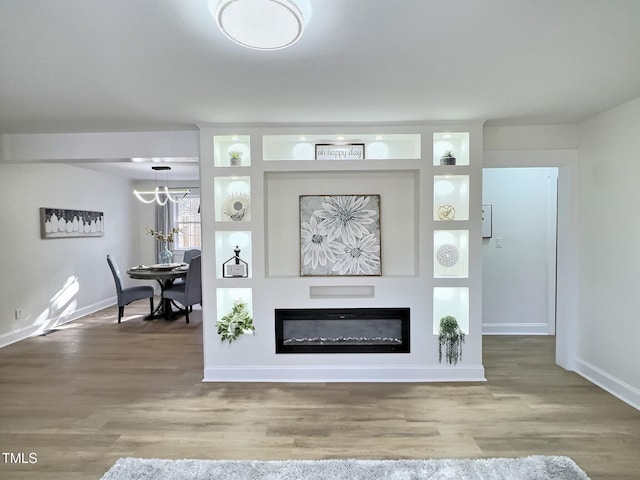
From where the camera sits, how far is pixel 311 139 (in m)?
3.31

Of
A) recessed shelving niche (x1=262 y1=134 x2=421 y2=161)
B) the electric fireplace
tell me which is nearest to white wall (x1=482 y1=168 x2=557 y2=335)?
recessed shelving niche (x1=262 y1=134 x2=421 y2=161)

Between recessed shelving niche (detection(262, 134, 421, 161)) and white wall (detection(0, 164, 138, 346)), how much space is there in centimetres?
370

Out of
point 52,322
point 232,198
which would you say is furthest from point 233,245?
point 52,322

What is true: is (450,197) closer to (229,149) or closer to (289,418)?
(229,149)

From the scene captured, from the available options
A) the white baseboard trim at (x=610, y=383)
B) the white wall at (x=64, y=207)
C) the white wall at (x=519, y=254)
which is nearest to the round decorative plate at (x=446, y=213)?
the white wall at (x=519, y=254)

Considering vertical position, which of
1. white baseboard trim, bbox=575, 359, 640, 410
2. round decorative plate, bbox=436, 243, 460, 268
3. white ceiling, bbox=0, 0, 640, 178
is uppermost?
white ceiling, bbox=0, 0, 640, 178

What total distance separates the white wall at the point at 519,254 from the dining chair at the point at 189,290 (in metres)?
4.23

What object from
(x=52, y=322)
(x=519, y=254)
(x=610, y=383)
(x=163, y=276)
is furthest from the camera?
(x=163, y=276)

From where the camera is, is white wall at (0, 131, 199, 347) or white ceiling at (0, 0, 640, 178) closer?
white ceiling at (0, 0, 640, 178)

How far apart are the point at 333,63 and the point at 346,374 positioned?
2.68 meters

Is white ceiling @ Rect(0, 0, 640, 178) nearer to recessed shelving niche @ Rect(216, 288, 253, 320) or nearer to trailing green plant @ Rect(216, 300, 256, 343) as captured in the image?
recessed shelving niche @ Rect(216, 288, 253, 320)

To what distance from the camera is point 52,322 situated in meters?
4.88

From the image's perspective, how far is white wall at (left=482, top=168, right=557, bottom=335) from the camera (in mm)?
4297

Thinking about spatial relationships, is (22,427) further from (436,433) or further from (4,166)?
(4,166)
